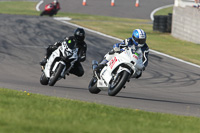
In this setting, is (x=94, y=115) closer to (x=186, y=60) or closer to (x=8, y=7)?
(x=186, y=60)

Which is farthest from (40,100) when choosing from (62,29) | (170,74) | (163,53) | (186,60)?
(62,29)

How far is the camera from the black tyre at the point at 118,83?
9500 mm

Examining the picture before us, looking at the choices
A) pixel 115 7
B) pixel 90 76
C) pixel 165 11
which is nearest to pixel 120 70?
pixel 90 76

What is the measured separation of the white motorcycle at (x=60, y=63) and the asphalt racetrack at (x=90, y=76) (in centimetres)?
29

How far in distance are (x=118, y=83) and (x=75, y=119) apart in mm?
3160

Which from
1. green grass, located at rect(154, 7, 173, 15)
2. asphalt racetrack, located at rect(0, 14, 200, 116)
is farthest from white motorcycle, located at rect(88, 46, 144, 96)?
green grass, located at rect(154, 7, 173, 15)

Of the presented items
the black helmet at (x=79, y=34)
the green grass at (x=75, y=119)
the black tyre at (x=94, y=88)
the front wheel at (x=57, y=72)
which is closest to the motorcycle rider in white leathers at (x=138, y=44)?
the black tyre at (x=94, y=88)

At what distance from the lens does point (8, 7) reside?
39250mm

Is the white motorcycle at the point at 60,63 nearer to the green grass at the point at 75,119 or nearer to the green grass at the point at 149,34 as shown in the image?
the green grass at the point at 75,119

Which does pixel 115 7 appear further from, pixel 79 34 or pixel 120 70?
pixel 120 70

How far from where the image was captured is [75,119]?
6582 mm

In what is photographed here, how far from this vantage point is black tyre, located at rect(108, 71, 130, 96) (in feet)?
31.2

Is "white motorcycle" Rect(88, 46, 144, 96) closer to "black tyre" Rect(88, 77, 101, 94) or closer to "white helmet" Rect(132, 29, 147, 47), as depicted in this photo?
"white helmet" Rect(132, 29, 147, 47)

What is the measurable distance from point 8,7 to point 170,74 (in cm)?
2691
